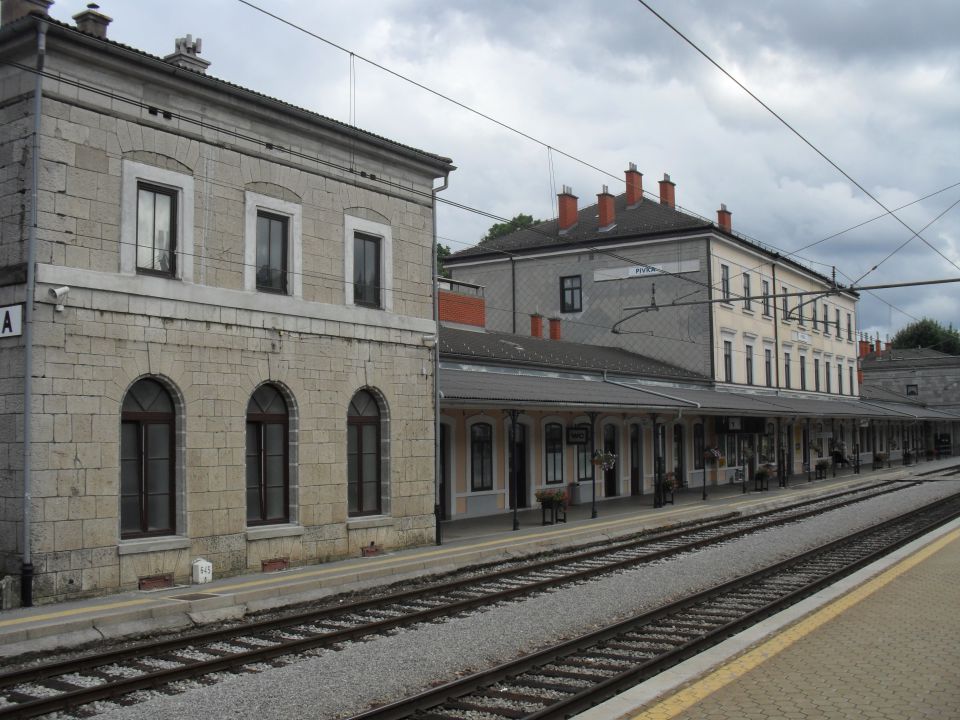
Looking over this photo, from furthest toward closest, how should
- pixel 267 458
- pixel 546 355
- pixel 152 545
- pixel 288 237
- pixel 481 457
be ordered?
pixel 546 355 → pixel 481 457 → pixel 288 237 → pixel 267 458 → pixel 152 545

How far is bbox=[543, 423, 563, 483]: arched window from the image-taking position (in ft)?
82.8

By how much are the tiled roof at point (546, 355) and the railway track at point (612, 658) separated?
10316 mm

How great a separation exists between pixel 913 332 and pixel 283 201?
9300 centimetres

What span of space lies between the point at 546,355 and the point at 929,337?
257 feet

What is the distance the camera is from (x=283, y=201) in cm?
1452

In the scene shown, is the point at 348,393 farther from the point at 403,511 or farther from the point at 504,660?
the point at 504,660

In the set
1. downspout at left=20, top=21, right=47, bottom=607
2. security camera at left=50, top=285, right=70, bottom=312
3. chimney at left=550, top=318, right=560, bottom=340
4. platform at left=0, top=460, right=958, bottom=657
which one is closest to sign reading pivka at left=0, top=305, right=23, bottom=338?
downspout at left=20, top=21, right=47, bottom=607

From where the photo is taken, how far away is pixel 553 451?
1007 inches

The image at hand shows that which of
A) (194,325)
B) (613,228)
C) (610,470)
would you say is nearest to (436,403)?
(194,325)

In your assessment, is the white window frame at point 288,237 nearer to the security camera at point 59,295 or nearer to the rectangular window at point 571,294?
the security camera at point 59,295

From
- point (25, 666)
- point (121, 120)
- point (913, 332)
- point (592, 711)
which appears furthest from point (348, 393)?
point (913, 332)

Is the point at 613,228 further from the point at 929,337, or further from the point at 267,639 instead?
the point at 929,337

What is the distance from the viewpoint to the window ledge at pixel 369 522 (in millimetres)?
15320

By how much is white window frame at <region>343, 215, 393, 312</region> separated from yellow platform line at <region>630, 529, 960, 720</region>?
8722 mm
